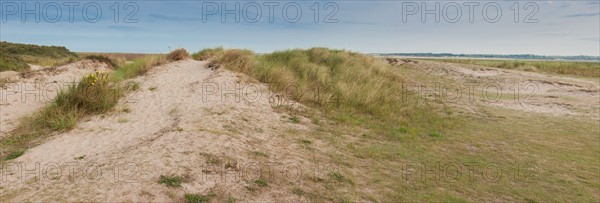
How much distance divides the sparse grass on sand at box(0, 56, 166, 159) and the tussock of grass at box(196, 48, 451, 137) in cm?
423

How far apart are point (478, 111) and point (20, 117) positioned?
45.0ft

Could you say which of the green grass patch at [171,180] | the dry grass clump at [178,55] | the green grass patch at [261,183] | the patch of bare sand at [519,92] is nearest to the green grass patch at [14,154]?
the green grass patch at [171,180]

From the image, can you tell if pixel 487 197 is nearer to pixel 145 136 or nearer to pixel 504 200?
pixel 504 200

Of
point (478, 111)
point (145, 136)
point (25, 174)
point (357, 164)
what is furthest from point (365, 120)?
point (25, 174)

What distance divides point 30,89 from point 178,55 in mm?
5262

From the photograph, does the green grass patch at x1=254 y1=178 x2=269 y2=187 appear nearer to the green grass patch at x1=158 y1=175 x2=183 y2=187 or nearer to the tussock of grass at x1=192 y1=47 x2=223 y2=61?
the green grass patch at x1=158 y1=175 x2=183 y2=187

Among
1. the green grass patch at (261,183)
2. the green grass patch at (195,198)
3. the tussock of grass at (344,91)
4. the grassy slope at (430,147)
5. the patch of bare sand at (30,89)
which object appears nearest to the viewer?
the green grass patch at (195,198)

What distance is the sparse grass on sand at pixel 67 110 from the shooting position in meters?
8.21

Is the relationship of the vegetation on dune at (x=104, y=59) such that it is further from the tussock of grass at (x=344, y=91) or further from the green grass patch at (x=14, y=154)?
the green grass patch at (x=14, y=154)

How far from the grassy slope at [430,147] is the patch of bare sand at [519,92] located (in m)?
1.43

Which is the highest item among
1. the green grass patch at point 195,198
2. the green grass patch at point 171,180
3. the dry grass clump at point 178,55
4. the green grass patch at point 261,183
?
the dry grass clump at point 178,55

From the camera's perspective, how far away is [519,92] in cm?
1814

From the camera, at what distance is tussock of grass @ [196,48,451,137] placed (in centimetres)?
1077

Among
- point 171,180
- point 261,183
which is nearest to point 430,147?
point 261,183
